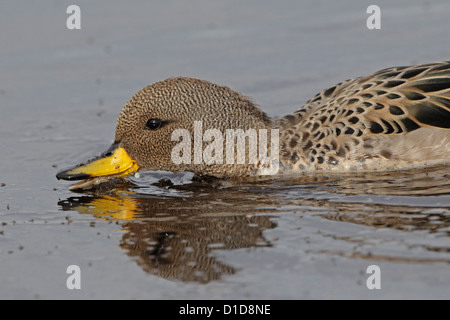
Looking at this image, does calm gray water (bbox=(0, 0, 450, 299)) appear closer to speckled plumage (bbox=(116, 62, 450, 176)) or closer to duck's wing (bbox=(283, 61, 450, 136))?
speckled plumage (bbox=(116, 62, 450, 176))

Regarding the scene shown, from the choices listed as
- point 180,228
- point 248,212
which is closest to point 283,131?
point 248,212

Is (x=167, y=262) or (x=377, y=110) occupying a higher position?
(x=377, y=110)

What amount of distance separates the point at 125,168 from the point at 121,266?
2.17m

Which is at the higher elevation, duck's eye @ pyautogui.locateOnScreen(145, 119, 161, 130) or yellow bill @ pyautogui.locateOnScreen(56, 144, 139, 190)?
duck's eye @ pyautogui.locateOnScreen(145, 119, 161, 130)

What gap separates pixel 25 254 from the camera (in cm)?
604

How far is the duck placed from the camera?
7.50 metres

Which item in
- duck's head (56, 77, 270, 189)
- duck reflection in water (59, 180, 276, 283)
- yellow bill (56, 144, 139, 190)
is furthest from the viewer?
duck's head (56, 77, 270, 189)

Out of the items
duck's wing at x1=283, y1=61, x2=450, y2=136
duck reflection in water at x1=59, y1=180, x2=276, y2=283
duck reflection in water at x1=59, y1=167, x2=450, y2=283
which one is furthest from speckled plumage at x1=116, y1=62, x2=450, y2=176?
duck reflection in water at x1=59, y1=180, x2=276, y2=283

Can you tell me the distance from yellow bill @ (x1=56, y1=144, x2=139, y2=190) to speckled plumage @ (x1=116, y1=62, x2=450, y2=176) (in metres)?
0.10

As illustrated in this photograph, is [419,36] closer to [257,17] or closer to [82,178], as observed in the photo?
[257,17]

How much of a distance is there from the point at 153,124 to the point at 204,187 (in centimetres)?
76

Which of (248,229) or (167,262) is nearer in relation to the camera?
(167,262)

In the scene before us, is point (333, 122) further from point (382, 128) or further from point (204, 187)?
point (204, 187)
